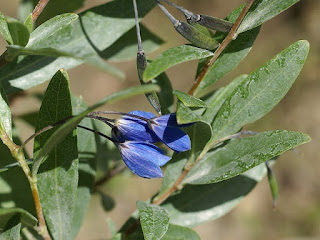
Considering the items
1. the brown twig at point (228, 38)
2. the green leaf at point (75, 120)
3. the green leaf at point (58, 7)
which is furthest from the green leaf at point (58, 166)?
the green leaf at point (58, 7)

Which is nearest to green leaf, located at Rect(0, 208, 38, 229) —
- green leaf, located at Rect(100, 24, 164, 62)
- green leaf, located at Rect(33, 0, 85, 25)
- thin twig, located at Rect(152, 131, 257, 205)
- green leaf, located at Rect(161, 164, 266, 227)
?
thin twig, located at Rect(152, 131, 257, 205)

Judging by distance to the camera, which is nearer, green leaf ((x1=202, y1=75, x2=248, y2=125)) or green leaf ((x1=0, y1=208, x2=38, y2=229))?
green leaf ((x1=0, y1=208, x2=38, y2=229))

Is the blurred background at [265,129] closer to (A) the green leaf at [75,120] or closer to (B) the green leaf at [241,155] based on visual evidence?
(B) the green leaf at [241,155]

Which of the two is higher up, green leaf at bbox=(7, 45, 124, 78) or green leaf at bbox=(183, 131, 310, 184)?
green leaf at bbox=(7, 45, 124, 78)

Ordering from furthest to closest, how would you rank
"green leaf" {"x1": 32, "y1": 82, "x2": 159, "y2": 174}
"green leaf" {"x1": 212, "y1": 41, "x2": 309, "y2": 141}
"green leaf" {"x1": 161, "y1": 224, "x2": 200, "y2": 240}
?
"green leaf" {"x1": 161, "y1": 224, "x2": 200, "y2": 240}
"green leaf" {"x1": 212, "y1": 41, "x2": 309, "y2": 141}
"green leaf" {"x1": 32, "y1": 82, "x2": 159, "y2": 174}

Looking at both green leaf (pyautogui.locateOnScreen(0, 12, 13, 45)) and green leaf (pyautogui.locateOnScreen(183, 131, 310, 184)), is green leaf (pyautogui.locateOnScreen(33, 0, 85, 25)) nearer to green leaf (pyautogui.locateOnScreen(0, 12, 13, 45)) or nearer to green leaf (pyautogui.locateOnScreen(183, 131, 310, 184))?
green leaf (pyautogui.locateOnScreen(0, 12, 13, 45))

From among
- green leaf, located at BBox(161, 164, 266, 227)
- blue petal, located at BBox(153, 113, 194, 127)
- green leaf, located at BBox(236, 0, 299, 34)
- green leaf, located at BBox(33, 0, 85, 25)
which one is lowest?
green leaf, located at BBox(161, 164, 266, 227)

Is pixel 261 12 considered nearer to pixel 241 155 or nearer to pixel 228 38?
pixel 228 38

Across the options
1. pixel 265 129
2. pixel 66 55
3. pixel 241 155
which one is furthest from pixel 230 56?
pixel 265 129
